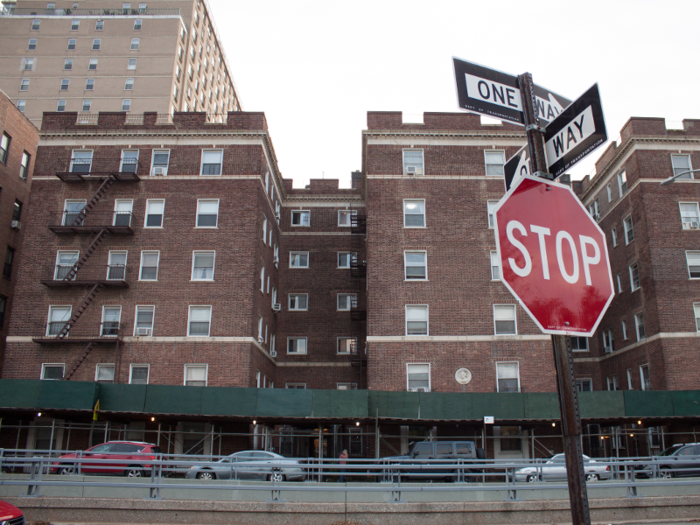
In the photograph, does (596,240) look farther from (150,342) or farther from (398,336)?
(150,342)

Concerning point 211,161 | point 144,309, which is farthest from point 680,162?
point 144,309

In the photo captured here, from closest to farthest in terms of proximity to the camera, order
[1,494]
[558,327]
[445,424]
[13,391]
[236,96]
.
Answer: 1. [558,327]
2. [1,494]
3. [13,391]
4. [445,424]
5. [236,96]

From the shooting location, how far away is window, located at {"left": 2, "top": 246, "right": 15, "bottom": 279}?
4234cm

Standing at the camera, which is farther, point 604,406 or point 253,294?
point 253,294

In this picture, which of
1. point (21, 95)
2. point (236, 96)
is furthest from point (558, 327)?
point (236, 96)

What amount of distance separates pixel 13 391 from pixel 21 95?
1936 inches

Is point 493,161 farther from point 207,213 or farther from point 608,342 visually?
point 207,213

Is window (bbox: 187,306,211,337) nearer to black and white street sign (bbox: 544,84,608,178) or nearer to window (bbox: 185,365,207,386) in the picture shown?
window (bbox: 185,365,207,386)

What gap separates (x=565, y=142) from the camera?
189 inches

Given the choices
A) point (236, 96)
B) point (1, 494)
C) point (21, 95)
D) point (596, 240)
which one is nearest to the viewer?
point (596, 240)

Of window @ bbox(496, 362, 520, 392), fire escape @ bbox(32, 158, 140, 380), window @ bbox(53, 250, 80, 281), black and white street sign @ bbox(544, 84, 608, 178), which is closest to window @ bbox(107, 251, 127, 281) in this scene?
fire escape @ bbox(32, 158, 140, 380)

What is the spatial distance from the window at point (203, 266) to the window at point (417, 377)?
41.7 ft

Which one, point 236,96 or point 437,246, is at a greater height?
point 236,96

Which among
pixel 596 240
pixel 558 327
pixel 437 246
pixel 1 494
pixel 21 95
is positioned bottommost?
pixel 1 494
